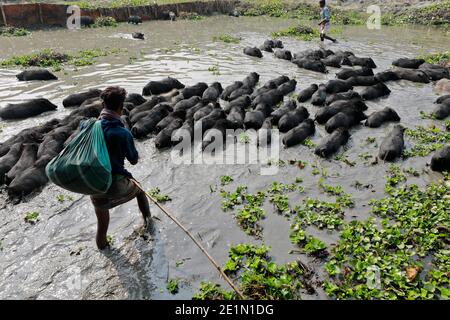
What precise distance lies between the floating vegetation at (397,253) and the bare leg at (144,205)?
321 centimetres

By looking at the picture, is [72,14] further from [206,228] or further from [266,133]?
[206,228]

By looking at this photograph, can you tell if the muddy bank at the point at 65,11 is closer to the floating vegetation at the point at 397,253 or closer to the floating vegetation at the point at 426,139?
the floating vegetation at the point at 426,139

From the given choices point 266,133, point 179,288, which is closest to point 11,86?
point 266,133

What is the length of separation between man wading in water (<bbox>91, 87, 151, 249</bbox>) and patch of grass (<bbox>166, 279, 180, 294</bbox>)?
1.44 m

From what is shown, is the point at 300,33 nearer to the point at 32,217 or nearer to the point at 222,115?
the point at 222,115

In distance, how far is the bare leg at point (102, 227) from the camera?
6.32m

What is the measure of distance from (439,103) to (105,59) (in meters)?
13.8

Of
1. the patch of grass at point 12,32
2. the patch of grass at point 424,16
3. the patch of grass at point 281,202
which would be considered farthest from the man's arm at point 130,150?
the patch of grass at point 424,16

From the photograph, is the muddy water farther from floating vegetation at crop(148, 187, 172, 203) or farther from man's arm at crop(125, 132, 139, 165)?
man's arm at crop(125, 132, 139, 165)

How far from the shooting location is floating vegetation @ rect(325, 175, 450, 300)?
5.53m

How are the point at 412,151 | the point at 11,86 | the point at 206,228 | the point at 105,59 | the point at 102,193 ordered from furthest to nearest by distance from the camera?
the point at 105,59
the point at 11,86
the point at 412,151
the point at 206,228
the point at 102,193

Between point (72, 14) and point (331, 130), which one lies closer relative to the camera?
point (331, 130)

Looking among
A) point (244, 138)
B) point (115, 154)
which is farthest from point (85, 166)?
point (244, 138)

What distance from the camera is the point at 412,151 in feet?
31.5
